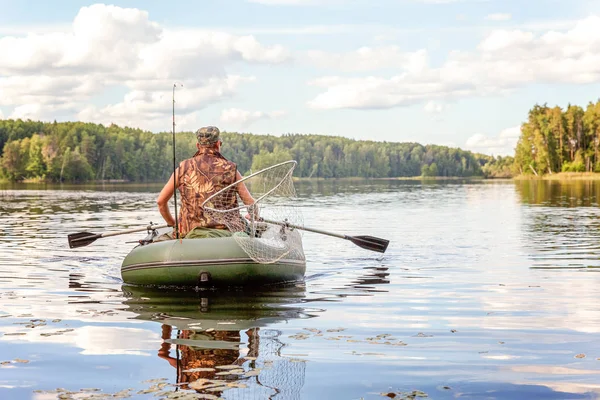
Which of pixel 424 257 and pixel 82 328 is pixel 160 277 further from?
pixel 424 257

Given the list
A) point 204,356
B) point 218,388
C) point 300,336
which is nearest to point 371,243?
point 300,336

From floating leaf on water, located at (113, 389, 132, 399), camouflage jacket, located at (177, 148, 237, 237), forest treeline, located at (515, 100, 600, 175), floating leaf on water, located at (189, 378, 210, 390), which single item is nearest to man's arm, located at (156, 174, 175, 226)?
camouflage jacket, located at (177, 148, 237, 237)

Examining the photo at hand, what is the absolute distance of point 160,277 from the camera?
12547 millimetres

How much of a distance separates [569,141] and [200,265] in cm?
13200

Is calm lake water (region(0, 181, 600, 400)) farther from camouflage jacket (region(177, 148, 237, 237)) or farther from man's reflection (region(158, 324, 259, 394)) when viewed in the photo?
camouflage jacket (region(177, 148, 237, 237))

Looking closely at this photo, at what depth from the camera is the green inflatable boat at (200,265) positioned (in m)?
12.1

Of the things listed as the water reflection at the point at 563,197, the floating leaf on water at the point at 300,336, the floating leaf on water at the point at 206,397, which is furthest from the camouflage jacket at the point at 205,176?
the water reflection at the point at 563,197

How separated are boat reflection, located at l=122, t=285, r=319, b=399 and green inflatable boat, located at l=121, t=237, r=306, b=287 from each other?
198mm

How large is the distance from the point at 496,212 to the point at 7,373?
102ft

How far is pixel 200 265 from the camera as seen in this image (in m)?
12.1

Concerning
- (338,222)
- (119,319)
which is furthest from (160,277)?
(338,222)

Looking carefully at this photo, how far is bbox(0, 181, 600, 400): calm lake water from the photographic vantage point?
6812mm

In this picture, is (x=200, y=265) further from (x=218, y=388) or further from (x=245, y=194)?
(x=218, y=388)

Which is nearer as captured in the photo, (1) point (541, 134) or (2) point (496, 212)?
(2) point (496, 212)
